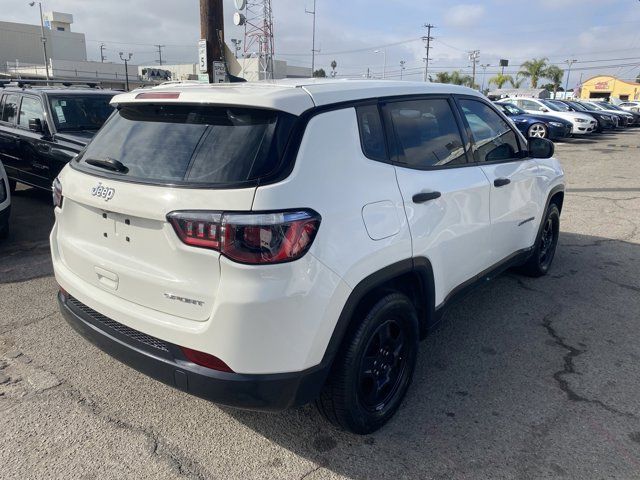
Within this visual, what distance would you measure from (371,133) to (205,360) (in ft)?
4.59

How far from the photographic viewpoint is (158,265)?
7.58 feet

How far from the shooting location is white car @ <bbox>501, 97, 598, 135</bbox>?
73.3ft

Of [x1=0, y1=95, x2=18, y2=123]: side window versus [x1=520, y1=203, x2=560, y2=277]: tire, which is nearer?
[x1=520, y1=203, x2=560, y2=277]: tire

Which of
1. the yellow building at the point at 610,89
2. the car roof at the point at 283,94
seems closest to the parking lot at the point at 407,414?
the car roof at the point at 283,94

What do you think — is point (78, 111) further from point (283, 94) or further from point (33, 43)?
point (33, 43)

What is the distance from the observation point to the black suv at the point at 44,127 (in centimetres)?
677

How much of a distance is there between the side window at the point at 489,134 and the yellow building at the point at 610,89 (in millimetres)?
88077

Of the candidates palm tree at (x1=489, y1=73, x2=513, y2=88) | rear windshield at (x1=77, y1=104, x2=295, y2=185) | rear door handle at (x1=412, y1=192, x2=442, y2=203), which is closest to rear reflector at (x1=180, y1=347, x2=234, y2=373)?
rear windshield at (x1=77, y1=104, x2=295, y2=185)

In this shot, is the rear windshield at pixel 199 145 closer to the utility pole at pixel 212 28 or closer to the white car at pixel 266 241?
the white car at pixel 266 241

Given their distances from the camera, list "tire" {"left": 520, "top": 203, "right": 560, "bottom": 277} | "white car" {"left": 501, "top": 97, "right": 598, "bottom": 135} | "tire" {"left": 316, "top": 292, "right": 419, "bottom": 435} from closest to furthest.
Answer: "tire" {"left": 316, "top": 292, "right": 419, "bottom": 435}
"tire" {"left": 520, "top": 203, "right": 560, "bottom": 277}
"white car" {"left": 501, "top": 97, "right": 598, "bottom": 135}

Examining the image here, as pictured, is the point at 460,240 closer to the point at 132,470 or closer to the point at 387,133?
the point at 387,133

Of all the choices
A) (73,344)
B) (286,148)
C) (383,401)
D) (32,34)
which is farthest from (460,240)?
(32,34)

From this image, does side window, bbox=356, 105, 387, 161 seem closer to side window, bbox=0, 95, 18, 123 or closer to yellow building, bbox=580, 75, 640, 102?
side window, bbox=0, 95, 18, 123

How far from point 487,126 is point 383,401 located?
2.27 meters
